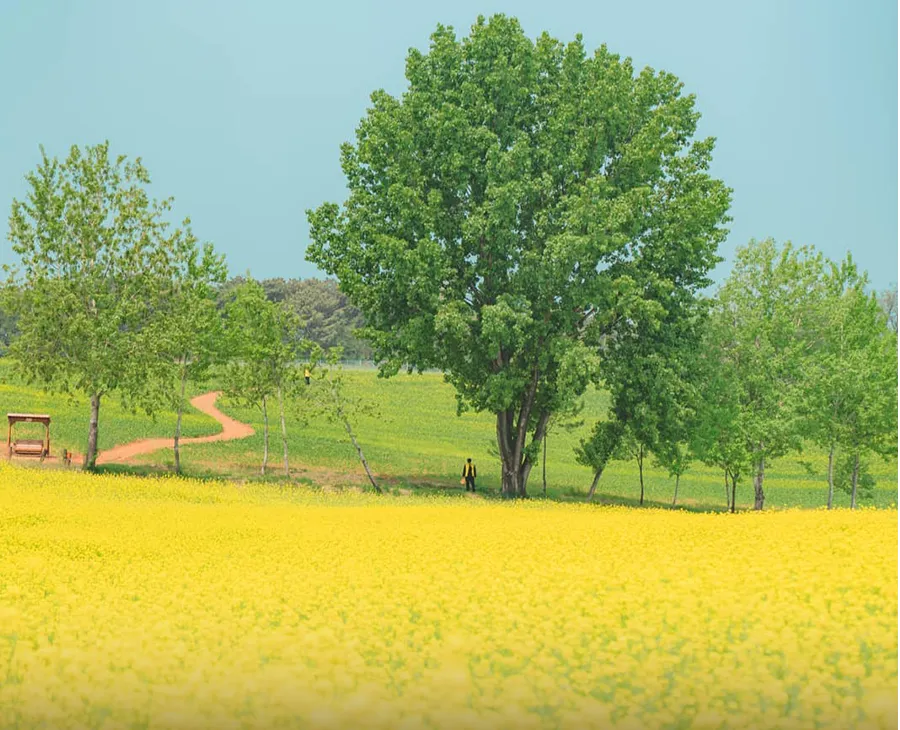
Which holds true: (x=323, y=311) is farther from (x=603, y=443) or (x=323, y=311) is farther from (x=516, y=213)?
(x=516, y=213)

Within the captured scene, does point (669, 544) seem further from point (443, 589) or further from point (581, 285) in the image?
point (581, 285)

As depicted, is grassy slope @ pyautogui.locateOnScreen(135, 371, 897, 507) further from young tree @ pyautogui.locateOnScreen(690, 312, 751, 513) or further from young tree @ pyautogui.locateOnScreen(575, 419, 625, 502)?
young tree @ pyautogui.locateOnScreen(690, 312, 751, 513)

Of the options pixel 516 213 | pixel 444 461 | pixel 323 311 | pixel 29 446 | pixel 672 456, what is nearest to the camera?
pixel 516 213

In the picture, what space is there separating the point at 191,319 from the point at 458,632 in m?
39.3

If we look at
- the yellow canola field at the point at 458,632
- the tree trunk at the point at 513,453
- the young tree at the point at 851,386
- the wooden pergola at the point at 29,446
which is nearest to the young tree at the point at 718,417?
the young tree at the point at 851,386

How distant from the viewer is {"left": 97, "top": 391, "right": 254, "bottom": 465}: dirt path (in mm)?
57150

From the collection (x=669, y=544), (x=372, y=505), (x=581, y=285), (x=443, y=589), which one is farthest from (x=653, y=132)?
(x=443, y=589)

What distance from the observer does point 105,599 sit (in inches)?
669

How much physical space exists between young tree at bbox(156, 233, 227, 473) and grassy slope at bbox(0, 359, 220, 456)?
9.88 meters

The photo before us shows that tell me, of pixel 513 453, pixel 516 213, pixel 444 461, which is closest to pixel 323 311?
pixel 444 461

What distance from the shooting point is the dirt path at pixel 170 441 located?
188 ft

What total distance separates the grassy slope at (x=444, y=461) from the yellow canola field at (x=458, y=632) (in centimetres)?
3013

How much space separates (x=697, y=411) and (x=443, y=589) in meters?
34.3

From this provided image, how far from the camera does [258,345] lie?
51250 millimetres
